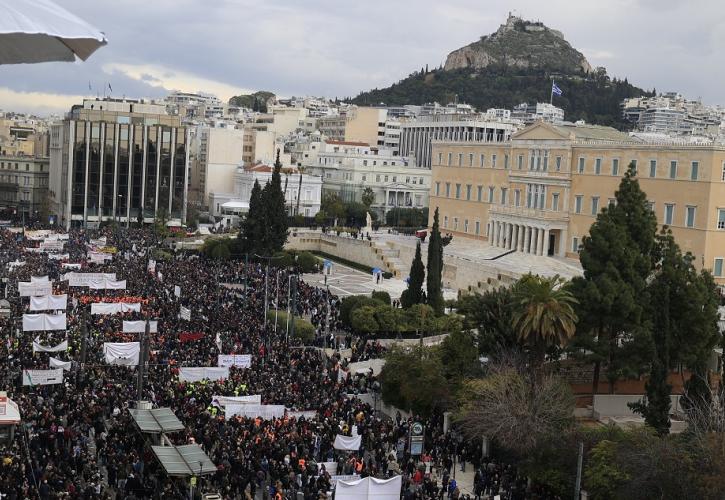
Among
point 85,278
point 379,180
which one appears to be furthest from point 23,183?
point 85,278

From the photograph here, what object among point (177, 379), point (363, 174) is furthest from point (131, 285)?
point (363, 174)

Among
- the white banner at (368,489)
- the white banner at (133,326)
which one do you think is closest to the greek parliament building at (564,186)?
the white banner at (133,326)

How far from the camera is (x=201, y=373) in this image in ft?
90.7

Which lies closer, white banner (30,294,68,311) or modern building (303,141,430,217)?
white banner (30,294,68,311)

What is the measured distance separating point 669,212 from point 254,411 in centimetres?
3176

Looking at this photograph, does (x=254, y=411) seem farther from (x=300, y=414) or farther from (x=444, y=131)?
(x=444, y=131)

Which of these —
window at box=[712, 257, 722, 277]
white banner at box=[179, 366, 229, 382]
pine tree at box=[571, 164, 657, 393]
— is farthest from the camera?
window at box=[712, 257, 722, 277]

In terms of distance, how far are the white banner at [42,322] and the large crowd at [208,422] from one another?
0.63 metres

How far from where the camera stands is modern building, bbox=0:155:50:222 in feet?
358

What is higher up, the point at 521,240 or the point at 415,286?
the point at 521,240

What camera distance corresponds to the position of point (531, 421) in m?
24.4

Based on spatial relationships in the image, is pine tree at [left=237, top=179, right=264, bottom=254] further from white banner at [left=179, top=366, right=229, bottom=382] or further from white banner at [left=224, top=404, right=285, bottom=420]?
white banner at [left=224, top=404, right=285, bottom=420]

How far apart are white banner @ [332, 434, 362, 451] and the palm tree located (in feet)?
21.5

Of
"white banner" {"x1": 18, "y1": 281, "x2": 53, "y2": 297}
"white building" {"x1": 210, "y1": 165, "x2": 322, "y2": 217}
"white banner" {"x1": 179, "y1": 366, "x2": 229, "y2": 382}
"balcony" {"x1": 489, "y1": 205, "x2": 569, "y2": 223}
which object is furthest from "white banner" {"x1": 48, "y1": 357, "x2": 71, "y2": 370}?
"white building" {"x1": 210, "y1": 165, "x2": 322, "y2": 217}
